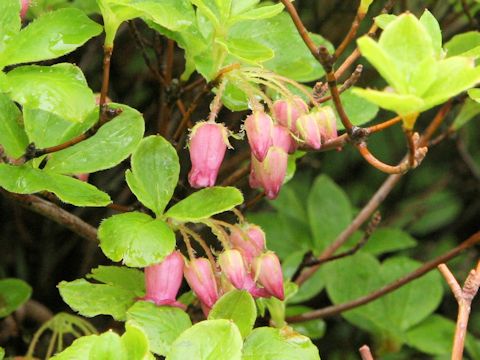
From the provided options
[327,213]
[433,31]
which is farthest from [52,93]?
[327,213]

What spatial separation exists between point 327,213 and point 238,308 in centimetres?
88

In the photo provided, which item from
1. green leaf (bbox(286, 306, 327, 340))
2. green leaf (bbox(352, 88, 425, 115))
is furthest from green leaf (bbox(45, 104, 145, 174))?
green leaf (bbox(286, 306, 327, 340))

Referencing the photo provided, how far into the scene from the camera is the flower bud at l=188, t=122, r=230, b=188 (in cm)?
93

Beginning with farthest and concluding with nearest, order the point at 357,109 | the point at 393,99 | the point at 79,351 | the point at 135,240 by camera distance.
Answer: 1. the point at 357,109
2. the point at 135,240
3. the point at 79,351
4. the point at 393,99

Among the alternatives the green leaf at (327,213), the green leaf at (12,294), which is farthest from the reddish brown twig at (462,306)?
the green leaf at (327,213)

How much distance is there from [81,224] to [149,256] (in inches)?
10.2

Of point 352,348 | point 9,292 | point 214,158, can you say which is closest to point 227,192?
point 214,158

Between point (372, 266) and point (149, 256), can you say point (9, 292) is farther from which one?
point (372, 266)

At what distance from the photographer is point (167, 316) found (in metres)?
0.95

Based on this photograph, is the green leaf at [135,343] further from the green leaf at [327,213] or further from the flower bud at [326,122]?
the green leaf at [327,213]

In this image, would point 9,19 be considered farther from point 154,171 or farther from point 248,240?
point 248,240

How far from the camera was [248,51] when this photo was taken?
35.1 inches

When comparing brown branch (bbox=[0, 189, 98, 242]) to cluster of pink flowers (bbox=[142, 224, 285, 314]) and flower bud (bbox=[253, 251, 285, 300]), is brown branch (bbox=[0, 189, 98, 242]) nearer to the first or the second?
cluster of pink flowers (bbox=[142, 224, 285, 314])

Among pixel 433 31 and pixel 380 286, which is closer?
pixel 433 31
